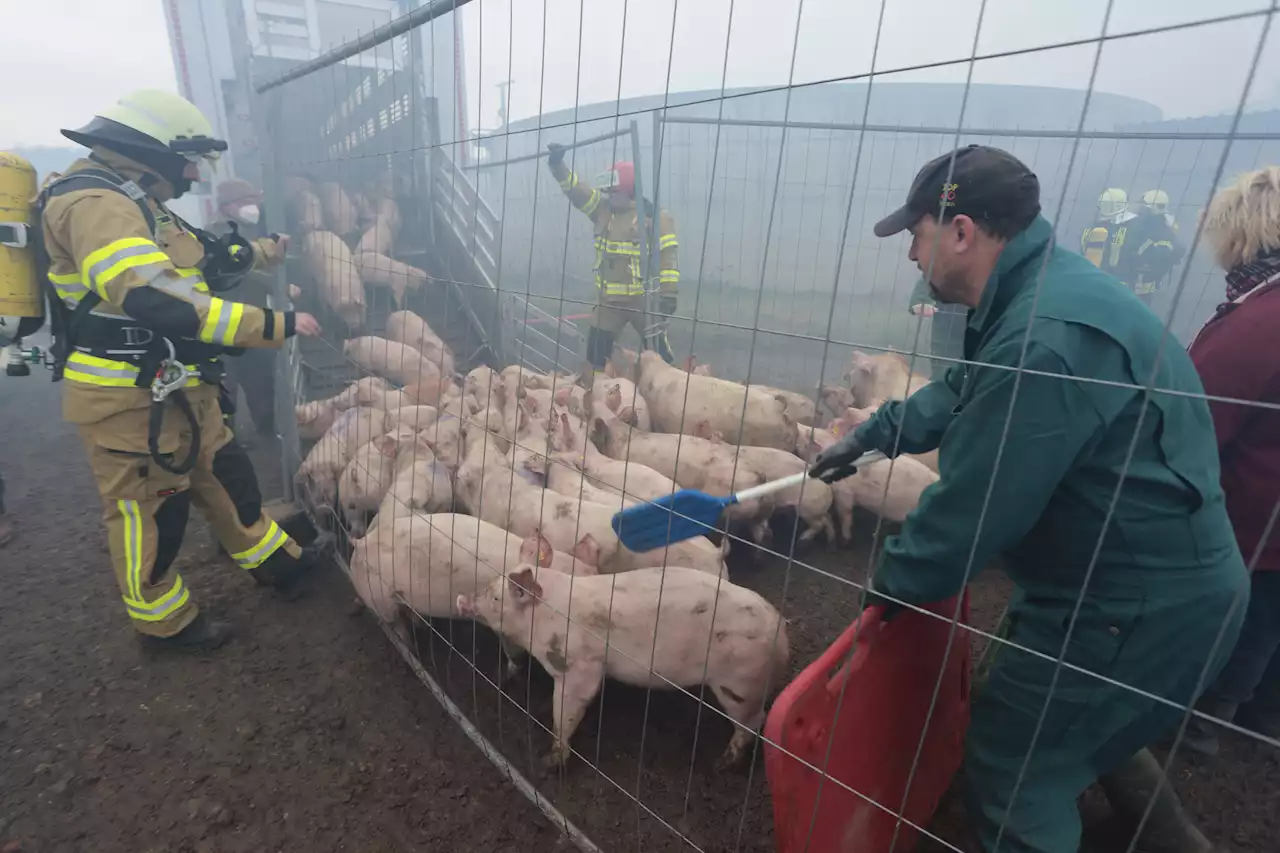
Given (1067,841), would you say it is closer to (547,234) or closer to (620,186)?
(620,186)

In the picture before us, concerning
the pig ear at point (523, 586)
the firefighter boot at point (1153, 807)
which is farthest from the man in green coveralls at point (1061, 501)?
the pig ear at point (523, 586)

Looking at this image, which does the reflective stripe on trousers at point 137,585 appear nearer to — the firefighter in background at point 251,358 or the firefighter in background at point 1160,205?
the firefighter in background at point 251,358

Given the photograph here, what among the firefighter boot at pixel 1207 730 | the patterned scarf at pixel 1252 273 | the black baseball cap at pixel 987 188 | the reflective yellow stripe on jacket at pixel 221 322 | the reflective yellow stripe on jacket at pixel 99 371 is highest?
the black baseball cap at pixel 987 188

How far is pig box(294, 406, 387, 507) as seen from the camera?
501cm

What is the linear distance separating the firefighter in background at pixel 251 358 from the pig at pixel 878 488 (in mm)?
5359

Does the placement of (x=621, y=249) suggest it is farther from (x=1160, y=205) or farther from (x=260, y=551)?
(x=1160, y=205)

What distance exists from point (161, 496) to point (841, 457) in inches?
140

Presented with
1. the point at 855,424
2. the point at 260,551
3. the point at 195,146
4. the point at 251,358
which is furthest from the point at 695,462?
the point at 251,358

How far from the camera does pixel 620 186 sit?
21.8 feet

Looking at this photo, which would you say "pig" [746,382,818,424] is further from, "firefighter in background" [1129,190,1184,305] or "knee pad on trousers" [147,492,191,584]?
"knee pad on trousers" [147,492,191,584]

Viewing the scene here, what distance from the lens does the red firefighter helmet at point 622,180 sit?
6516mm

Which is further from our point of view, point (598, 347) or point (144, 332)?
point (598, 347)

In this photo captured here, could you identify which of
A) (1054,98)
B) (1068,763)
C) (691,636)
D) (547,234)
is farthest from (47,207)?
(547,234)

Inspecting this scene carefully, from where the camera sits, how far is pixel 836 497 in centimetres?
483
